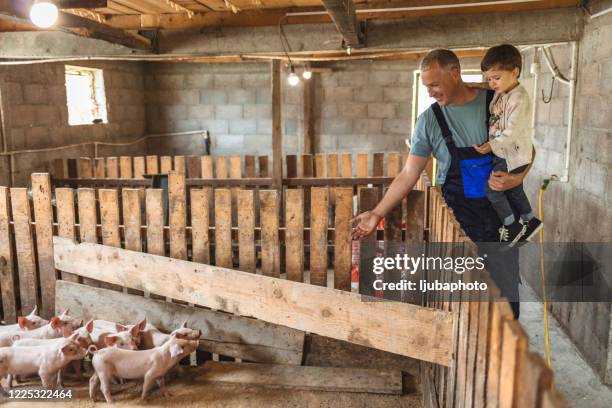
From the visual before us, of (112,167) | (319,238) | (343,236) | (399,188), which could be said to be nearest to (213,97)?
(112,167)

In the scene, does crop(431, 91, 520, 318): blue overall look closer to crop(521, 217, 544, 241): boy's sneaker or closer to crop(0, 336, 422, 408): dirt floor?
crop(521, 217, 544, 241): boy's sneaker

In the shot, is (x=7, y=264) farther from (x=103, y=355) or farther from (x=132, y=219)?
(x=103, y=355)

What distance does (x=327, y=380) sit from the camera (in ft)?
11.0

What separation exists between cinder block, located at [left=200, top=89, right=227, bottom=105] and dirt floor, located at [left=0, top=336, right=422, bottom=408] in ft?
27.5

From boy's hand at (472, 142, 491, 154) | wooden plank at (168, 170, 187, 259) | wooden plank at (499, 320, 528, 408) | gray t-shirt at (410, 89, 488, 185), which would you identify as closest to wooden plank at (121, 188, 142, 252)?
wooden plank at (168, 170, 187, 259)

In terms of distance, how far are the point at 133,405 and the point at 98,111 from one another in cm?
735

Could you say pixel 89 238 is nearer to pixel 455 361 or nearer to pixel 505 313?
pixel 455 361

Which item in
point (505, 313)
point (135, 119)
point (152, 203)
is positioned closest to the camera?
point (505, 313)

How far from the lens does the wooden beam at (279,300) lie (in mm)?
2803

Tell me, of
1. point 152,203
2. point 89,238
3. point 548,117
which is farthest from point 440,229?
point 548,117

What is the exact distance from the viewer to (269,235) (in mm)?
3682

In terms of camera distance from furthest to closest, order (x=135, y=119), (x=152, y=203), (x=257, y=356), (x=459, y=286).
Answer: (x=135, y=119) → (x=152, y=203) → (x=257, y=356) → (x=459, y=286)

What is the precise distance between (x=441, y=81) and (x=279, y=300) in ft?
5.74

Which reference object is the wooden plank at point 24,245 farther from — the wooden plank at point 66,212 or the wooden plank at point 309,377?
the wooden plank at point 309,377
